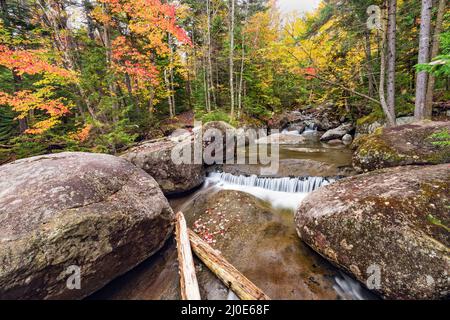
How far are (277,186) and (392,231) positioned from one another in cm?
390

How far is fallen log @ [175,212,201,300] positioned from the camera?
3.08 metres

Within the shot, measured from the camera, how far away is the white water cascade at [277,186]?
238 inches

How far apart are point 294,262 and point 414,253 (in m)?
1.88

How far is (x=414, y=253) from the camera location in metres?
2.68

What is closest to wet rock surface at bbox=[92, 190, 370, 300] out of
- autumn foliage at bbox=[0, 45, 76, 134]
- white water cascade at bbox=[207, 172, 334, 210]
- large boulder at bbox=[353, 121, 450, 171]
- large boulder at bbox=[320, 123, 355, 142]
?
white water cascade at bbox=[207, 172, 334, 210]

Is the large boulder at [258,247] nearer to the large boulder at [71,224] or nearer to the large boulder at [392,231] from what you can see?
the large boulder at [392,231]

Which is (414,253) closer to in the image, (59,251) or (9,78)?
(59,251)

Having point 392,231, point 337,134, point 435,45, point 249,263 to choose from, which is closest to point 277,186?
point 249,263

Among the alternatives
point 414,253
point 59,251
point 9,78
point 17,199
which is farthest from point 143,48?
point 414,253

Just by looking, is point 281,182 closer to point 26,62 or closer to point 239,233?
point 239,233

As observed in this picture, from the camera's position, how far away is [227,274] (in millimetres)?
3312

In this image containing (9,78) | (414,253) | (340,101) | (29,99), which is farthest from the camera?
(340,101)

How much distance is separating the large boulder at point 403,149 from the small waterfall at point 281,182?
1.21m

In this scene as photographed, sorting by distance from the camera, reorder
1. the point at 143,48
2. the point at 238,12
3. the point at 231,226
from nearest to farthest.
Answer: the point at 231,226, the point at 143,48, the point at 238,12
